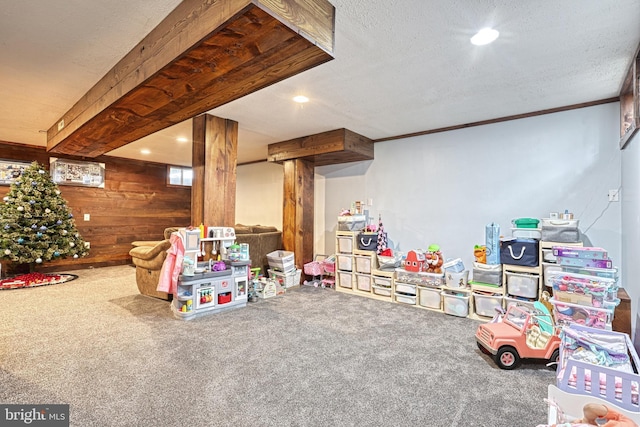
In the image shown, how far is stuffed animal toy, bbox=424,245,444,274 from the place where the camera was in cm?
371

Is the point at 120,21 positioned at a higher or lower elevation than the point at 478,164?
higher

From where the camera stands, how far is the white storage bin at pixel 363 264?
4277 millimetres

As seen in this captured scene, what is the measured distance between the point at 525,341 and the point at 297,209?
3519 mm

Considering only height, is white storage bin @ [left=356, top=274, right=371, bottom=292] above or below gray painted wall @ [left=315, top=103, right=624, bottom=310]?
below

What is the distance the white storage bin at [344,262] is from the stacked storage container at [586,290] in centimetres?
253

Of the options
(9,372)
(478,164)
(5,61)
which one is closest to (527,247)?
(478,164)

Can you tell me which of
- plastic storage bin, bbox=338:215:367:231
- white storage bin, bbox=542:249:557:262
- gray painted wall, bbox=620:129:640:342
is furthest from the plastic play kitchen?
gray painted wall, bbox=620:129:640:342

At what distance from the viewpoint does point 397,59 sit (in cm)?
239

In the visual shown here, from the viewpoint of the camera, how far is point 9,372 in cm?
202

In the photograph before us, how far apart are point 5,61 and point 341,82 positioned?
2.75 metres

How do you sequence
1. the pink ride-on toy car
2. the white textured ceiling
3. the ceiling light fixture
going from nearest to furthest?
the white textured ceiling < the pink ride-on toy car < the ceiling light fixture

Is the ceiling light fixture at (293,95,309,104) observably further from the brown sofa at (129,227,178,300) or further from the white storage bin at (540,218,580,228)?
the white storage bin at (540,218,580,228)

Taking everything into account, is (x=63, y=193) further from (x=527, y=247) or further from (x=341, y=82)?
(x=527, y=247)

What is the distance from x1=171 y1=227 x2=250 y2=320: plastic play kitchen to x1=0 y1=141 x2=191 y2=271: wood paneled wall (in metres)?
4.16
